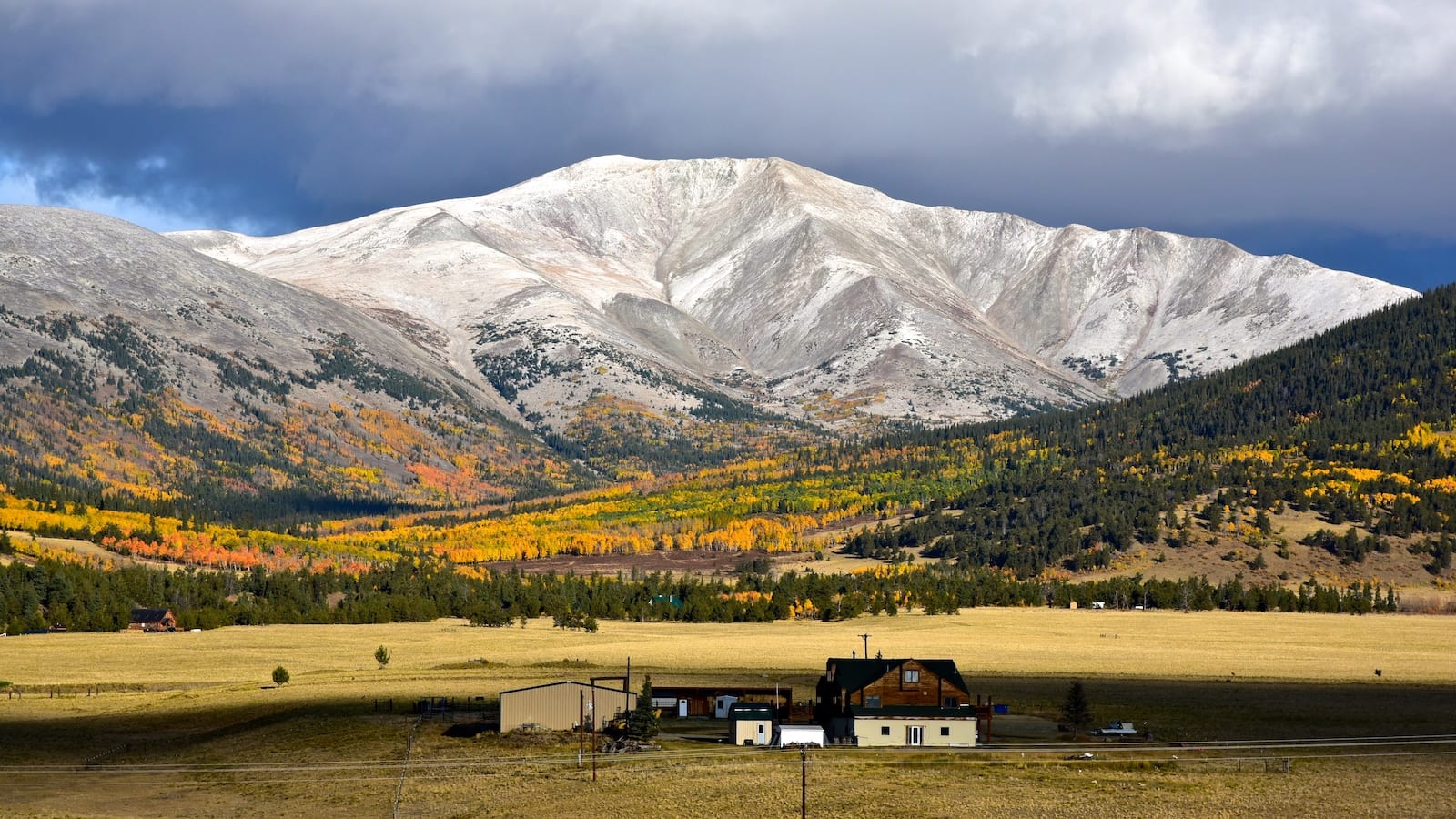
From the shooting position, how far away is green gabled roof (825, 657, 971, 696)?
329 feet

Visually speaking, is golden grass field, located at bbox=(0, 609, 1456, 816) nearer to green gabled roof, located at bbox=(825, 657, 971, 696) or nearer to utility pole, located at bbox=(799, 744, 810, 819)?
utility pole, located at bbox=(799, 744, 810, 819)

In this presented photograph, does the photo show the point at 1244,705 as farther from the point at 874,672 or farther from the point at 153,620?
the point at 153,620

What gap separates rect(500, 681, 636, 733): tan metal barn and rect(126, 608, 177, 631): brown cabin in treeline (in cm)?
10873

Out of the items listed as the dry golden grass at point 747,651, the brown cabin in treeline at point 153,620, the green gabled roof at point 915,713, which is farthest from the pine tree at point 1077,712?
the brown cabin in treeline at point 153,620

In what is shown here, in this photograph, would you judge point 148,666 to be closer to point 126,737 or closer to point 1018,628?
point 126,737

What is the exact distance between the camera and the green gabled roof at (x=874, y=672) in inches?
3952

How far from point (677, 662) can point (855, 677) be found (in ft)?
148

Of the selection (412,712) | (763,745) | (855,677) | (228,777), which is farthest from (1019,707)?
(228,777)

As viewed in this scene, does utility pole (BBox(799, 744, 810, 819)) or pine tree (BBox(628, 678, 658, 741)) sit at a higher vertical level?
pine tree (BBox(628, 678, 658, 741))

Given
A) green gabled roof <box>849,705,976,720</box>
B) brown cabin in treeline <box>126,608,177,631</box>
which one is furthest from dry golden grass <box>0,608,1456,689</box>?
green gabled roof <box>849,705,976,720</box>

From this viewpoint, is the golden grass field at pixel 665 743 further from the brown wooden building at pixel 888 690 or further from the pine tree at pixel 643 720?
the brown wooden building at pixel 888 690

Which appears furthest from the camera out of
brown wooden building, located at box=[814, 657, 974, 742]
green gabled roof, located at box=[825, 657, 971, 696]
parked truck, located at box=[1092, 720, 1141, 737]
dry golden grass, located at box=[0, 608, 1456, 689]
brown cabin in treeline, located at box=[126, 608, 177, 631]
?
brown cabin in treeline, located at box=[126, 608, 177, 631]

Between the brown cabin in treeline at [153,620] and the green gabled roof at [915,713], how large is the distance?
122396 mm

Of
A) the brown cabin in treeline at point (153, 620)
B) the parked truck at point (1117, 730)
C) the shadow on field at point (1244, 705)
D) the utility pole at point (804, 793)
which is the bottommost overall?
the utility pole at point (804, 793)
